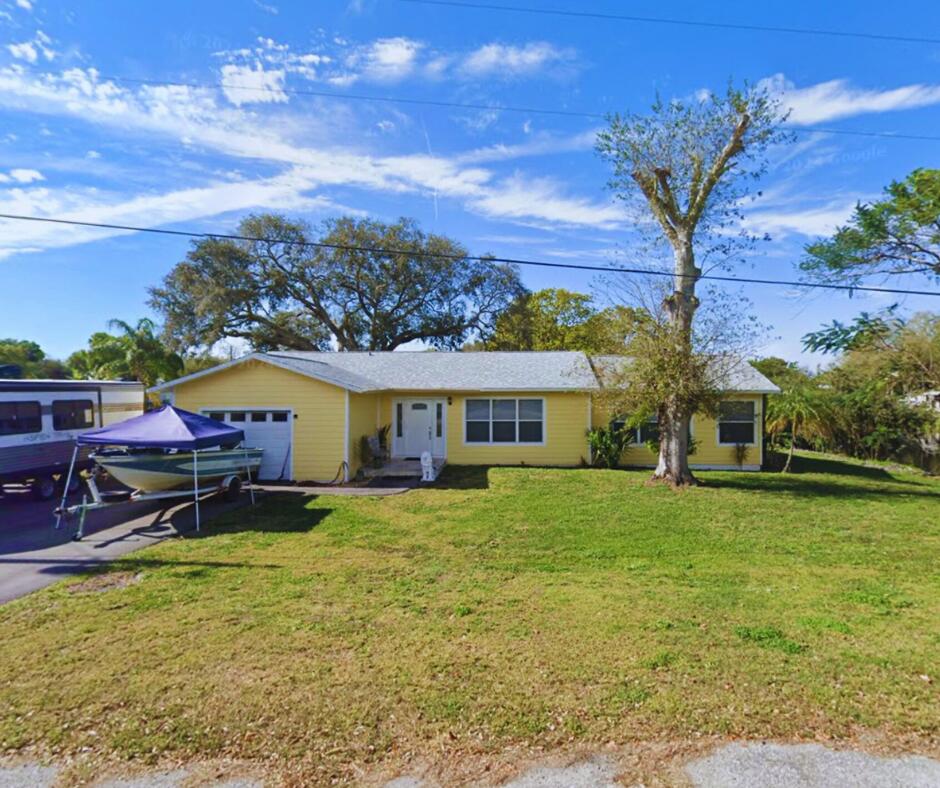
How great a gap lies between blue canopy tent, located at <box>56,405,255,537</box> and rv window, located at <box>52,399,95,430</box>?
4578mm

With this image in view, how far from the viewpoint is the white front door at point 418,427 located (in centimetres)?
1680

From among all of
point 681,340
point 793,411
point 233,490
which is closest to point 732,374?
point 681,340

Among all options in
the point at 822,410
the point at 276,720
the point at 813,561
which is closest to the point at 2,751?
the point at 276,720

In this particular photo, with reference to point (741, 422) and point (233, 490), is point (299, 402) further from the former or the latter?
point (741, 422)

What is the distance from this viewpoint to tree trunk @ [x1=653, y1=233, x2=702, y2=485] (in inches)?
500

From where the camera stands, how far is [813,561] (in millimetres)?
7023

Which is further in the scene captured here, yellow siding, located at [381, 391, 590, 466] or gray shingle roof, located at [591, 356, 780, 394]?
yellow siding, located at [381, 391, 590, 466]

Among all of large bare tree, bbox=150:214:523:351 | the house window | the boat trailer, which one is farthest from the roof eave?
large bare tree, bbox=150:214:523:351

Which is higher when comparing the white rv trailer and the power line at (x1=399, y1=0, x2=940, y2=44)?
the power line at (x1=399, y1=0, x2=940, y2=44)

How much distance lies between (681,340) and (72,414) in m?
15.4

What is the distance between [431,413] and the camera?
16875 millimetres

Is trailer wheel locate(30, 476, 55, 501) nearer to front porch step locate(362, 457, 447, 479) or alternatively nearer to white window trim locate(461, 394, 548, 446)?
front porch step locate(362, 457, 447, 479)

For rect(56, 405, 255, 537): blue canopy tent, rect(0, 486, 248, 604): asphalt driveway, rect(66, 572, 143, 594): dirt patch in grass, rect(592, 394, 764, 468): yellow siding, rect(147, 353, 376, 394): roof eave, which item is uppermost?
rect(147, 353, 376, 394): roof eave

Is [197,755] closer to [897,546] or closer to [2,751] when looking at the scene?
[2,751]
